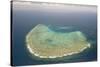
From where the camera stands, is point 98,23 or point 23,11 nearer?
point 23,11

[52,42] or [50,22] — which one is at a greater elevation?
[50,22]

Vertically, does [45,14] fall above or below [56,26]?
above
